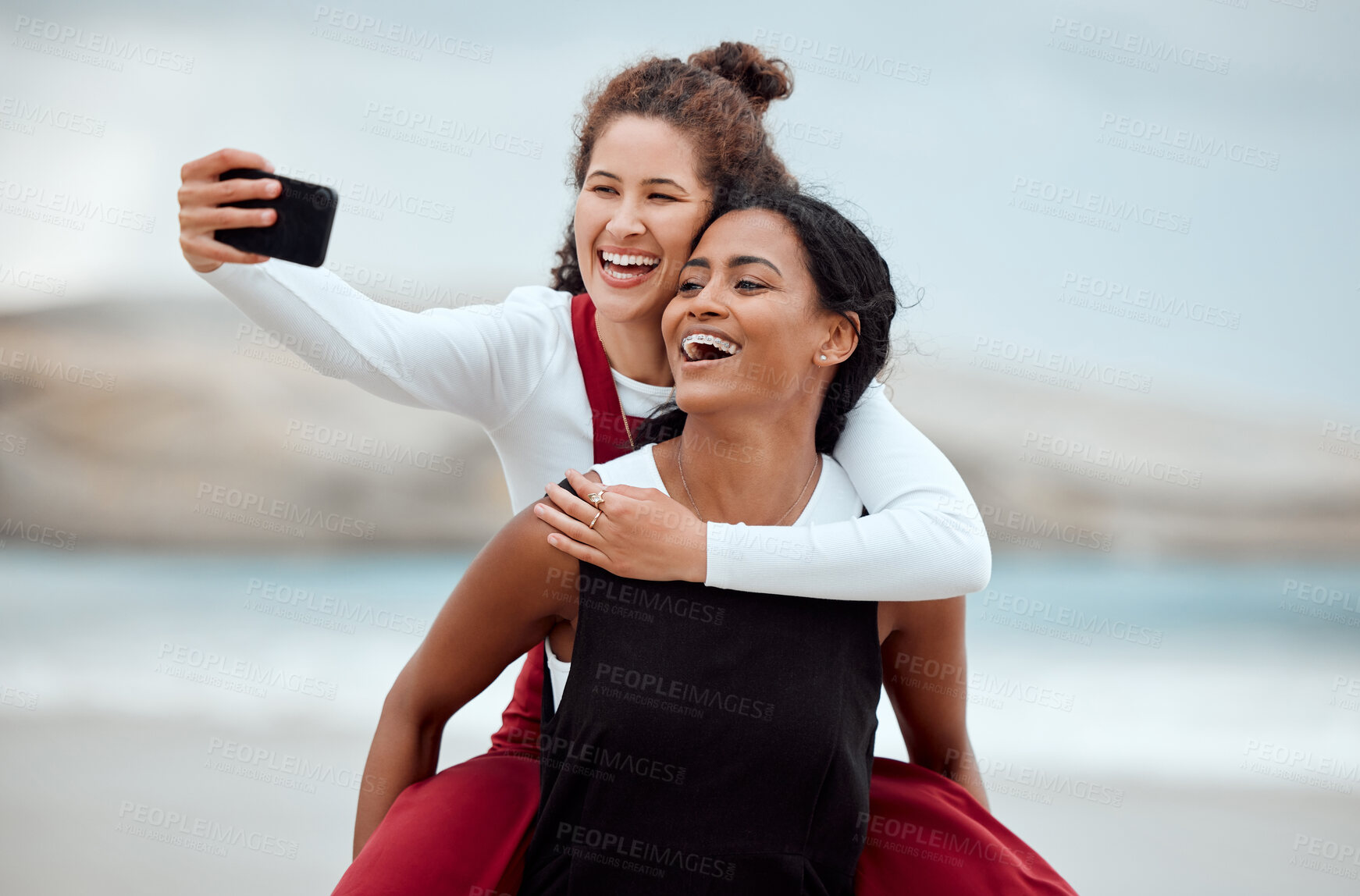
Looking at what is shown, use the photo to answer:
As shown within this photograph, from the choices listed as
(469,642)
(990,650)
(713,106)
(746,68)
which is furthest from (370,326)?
(990,650)

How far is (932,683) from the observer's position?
1506 millimetres

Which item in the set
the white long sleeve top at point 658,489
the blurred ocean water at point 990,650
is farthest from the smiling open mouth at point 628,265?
the blurred ocean water at point 990,650

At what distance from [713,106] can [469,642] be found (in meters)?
0.87

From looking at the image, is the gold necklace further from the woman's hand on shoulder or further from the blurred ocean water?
the blurred ocean water

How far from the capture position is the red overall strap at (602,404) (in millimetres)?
1681

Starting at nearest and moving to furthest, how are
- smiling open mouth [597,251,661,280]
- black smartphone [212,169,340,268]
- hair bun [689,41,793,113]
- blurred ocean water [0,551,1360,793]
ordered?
1. black smartphone [212,169,340,268]
2. smiling open mouth [597,251,661,280]
3. hair bun [689,41,793,113]
4. blurred ocean water [0,551,1360,793]

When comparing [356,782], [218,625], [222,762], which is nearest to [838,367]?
[356,782]

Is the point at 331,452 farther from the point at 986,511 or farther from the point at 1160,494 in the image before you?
the point at 1160,494

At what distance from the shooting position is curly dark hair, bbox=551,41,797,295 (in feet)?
5.40

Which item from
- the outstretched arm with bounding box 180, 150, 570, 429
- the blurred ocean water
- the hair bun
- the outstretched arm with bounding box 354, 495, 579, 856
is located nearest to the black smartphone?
the outstretched arm with bounding box 180, 150, 570, 429

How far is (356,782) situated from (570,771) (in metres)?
2.03

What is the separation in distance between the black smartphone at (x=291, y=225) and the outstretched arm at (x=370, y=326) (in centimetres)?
1

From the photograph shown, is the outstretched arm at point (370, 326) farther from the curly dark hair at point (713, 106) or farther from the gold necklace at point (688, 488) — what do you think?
the gold necklace at point (688, 488)

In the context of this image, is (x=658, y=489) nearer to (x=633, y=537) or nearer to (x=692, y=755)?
(x=633, y=537)
